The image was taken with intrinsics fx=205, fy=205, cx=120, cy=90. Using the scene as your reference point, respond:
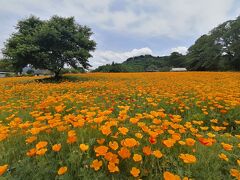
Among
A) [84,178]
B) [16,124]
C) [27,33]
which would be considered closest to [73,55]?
[27,33]

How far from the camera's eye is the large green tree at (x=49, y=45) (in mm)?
16734

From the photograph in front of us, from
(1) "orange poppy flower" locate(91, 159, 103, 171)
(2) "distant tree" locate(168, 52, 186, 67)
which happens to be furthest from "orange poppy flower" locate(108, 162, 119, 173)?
(2) "distant tree" locate(168, 52, 186, 67)

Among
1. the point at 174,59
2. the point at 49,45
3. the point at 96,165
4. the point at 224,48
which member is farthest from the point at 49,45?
the point at 174,59

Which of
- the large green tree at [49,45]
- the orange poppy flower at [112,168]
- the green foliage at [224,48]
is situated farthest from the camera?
the green foliage at [224,48]

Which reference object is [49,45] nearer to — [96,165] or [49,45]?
[49,45]

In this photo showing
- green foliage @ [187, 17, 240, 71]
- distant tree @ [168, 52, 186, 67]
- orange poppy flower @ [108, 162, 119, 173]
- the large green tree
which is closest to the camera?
orange poppy flower @ [108, 162, 119, 173]

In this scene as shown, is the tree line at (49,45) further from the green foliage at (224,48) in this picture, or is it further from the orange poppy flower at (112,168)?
the green foliage at (224,48)

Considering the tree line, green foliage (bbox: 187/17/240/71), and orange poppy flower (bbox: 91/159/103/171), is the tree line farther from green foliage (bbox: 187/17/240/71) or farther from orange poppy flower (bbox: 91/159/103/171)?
green foliage (bbox: 187/17/240/71)

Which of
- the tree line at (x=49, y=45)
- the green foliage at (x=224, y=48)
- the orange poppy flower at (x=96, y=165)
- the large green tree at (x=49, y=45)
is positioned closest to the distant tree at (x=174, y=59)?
the green foliage at (x=224, y=48)

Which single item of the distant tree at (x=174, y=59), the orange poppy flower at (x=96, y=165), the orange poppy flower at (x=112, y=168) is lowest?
the orange poppy flower at (x=96, y=165)

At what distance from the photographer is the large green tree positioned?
1673cm

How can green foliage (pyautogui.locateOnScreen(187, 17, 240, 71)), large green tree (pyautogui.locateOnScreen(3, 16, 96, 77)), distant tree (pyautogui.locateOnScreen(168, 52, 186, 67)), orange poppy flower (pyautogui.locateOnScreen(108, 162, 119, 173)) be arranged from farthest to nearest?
distant tree (pyautogui.locateOnScreen(168, 52, 186, 67)) < green foliage (pyautogui.locateOnScreen(187, 17, 240, 71)) < large green tree (pyautogui.locateOnScreen(3, 16, 96, 77)) < orange poppy flower (pyautogui.locateOnScreen(108, 162, 119, 173))

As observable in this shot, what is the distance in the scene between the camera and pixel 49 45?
1808cm

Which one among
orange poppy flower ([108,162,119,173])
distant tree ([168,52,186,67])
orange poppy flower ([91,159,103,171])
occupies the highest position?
distant tree ([168,52,186,67])
